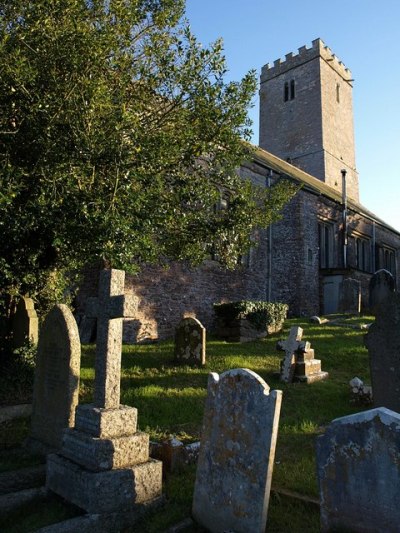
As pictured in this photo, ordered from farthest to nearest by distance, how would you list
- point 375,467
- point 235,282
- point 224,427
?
point 235,282, point 224,427, point 375,467

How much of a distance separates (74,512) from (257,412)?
1.88m

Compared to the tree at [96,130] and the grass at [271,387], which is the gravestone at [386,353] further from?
the tree at [96,130]

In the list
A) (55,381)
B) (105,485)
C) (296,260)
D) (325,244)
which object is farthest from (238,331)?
(325,244)

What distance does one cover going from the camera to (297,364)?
29.5ft

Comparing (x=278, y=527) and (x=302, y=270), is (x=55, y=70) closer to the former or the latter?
(x=278, y=527)

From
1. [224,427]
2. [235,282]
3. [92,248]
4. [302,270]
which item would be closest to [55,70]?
[92,248]

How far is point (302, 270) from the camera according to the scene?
21.5 m

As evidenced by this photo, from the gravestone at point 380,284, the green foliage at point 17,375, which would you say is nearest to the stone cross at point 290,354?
the green foliage at point 17,375

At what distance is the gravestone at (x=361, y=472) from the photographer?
9.67 feet

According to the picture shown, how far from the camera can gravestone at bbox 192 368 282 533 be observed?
347 cm

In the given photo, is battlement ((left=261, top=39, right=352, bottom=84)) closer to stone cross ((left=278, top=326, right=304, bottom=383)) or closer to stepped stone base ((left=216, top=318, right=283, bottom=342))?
stepped stone base ((left=216, top=318, right=283, bottom=342))

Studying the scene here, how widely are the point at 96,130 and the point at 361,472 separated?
19.9ft

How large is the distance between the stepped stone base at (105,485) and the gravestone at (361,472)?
1631 mm

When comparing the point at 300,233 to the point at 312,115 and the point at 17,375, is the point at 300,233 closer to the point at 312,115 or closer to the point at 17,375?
the point at 17,375
